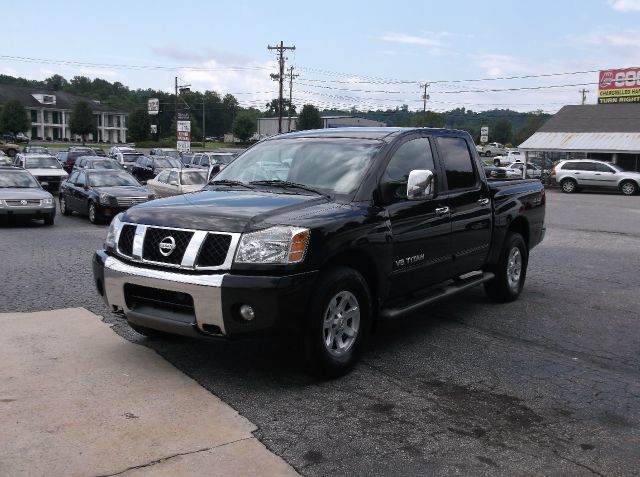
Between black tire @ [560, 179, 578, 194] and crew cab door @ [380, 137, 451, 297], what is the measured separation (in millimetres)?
30359

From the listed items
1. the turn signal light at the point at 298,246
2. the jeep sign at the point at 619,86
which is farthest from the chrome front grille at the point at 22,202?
the jeep sign at the point at 619,86

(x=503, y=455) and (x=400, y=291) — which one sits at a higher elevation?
(x=400, y=291)

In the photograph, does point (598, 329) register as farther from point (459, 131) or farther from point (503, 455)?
point (503, 455)

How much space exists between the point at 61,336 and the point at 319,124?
90.6 m

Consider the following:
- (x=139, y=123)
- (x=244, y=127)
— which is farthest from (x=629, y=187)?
(x=244, y=127)

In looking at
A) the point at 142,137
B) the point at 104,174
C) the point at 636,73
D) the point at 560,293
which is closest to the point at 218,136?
the point at 142,137

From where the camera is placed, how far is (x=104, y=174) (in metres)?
18.1

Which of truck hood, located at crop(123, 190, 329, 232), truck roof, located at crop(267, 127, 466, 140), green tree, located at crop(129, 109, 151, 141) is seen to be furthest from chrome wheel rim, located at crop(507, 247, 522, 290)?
green tree, located at crop(129, 109, 151, 141)

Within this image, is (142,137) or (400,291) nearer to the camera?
(400,291)

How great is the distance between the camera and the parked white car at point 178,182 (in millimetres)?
18859

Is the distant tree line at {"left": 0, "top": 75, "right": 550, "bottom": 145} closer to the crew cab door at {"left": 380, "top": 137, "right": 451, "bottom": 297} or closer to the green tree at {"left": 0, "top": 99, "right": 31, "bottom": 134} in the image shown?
the green tree at {"left": 0, "top": 99, "right": 31, "bottom": 134}

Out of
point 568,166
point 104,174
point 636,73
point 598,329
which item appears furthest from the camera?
point 636,73

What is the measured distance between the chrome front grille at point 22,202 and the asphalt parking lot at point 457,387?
7.38 m

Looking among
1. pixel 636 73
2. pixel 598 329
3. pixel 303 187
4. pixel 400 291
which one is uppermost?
pixel 636 73
